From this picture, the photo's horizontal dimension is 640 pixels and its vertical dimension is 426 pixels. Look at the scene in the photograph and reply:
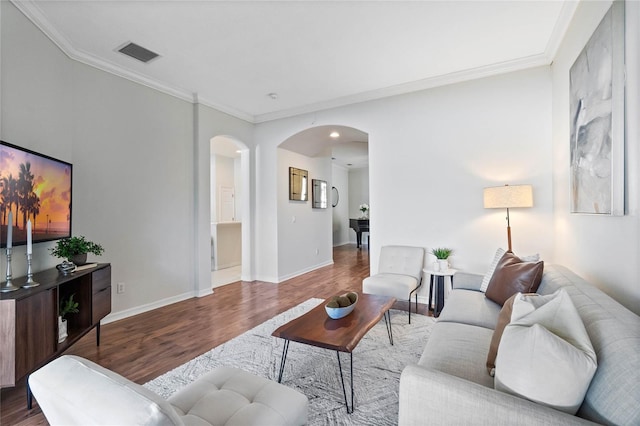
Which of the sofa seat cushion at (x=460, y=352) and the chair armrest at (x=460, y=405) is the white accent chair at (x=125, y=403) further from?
the sofa seat cushion at (x=460, y=352)

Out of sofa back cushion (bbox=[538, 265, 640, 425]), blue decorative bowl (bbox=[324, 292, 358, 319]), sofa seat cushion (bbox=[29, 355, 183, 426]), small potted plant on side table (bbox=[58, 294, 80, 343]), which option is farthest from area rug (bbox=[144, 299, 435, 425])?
sofa seat cushion (bbox=[29, 355, 183, 426])

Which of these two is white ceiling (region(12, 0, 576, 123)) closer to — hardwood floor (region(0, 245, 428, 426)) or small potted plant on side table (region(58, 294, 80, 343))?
small potted plant on side table (region(58, 294, 80, 343))

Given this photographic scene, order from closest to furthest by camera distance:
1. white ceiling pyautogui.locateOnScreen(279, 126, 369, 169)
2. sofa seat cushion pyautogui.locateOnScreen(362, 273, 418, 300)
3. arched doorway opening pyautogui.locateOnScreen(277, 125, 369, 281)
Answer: sofa seat cushion pyautogui.locateOnScreen(362, 273, 418, 300) < white ceiling pyautogui.locateOnScreen(279, 126, 369, 169) < arched doorway opening pyautogui.locateOnScreen(277, 125, 369, 281)

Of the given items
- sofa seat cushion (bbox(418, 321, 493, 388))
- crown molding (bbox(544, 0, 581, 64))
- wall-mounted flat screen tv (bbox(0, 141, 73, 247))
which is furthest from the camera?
crown molding (bbox(544, 0, 581, 64))

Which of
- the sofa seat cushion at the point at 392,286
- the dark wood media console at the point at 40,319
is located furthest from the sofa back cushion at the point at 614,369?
the dark wood media console at the point at 40,319

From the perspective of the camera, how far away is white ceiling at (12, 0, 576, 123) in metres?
2.45

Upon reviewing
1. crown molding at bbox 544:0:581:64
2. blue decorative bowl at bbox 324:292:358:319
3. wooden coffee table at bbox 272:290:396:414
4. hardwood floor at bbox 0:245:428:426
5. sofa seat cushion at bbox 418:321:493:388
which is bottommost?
hardwood floor at bbox 0:245:428:426

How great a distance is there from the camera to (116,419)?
0.71m

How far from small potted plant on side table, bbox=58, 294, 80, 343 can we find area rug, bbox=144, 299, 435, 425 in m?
0.80

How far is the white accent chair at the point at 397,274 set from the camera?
126 inches

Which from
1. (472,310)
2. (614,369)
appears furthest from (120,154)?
(614,369)

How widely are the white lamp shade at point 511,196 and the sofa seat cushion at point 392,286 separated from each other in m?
1.20

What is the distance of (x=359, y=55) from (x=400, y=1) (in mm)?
856

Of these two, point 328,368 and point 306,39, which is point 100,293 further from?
point 306,39
